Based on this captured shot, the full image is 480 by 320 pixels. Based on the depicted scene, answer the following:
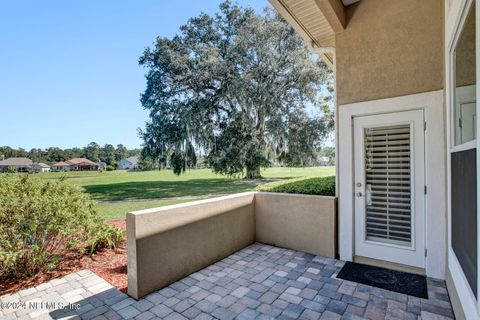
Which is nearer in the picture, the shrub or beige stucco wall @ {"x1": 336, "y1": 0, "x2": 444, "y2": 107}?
beige stucco wall @ {"x1": 336, "y1": 0, "x2": 444, "y2": 107}

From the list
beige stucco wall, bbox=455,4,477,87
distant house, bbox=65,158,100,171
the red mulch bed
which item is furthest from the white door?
distant house, bbox=65,158,100,171

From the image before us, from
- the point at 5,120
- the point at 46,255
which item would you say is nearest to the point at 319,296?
the point at 46,255

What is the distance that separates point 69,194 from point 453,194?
190 inches

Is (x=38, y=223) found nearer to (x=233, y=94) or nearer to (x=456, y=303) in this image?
(x=456, y=303)

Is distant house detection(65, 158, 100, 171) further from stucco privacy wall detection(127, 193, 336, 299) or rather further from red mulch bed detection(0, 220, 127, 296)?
stucco privacy wall detection(127, 193, 336, 299)

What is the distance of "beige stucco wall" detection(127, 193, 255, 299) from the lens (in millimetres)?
2555

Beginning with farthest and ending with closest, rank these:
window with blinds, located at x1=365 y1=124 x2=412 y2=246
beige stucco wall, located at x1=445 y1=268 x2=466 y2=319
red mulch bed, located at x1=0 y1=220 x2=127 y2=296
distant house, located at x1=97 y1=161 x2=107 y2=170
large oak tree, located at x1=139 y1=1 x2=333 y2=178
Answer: distant house, located at x1=97 y1=161 x2=107 y2=170, large oak tree, located at x1=139 y1=1 x2=333 y2=178, window with blinds, located at x1=365 y1=124 x2=412 y2=246, red mulch bed, located at x1=0 y1=220 x2=127 y2=296, beige stucco wall, located at x1=445 y1=268 x2=466 y2=319

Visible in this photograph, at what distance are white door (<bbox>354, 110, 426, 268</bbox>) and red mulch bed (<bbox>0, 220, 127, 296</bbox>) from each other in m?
3.29

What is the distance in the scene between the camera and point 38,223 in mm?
2938

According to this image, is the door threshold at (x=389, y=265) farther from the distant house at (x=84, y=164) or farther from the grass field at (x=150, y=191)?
the distant house at (x=84, y=164)

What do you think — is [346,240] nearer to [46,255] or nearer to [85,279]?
[85,279]

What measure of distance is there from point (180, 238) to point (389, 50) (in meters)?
3.71

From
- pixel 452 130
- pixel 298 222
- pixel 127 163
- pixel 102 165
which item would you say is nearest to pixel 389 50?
pixel 452 130

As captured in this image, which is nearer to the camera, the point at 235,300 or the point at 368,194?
the point at 235,300
